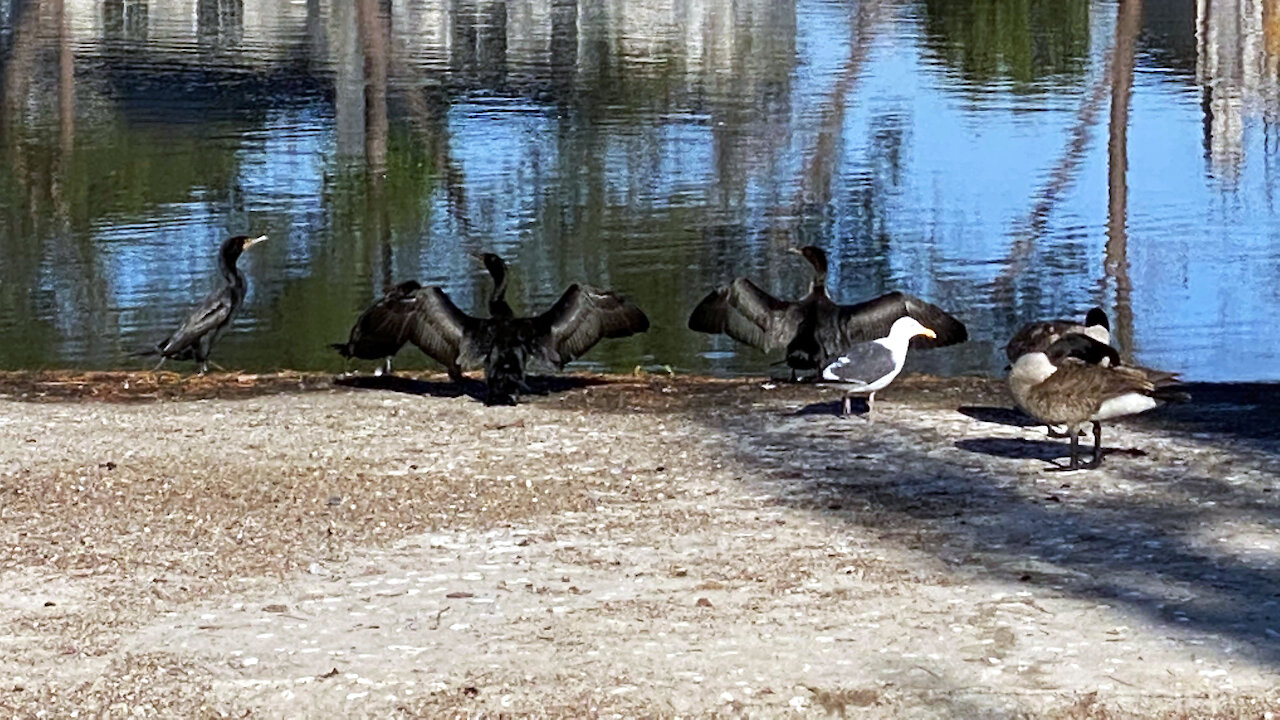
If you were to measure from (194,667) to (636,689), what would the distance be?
1621 mm

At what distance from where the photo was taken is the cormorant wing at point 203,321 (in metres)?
14.4

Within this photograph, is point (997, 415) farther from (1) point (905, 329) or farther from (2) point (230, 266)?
(2) point (230, 266)

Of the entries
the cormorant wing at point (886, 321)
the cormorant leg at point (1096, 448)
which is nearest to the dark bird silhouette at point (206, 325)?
the cormorant wing at point (886, 321)

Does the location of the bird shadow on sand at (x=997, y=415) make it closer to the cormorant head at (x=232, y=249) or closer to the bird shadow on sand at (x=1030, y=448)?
the bird shadow on sand at (x=1030, y=448)

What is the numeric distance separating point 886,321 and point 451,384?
2.83m

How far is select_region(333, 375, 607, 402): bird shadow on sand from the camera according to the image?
1334 cm

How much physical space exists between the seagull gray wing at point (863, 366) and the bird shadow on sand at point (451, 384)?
7.55 ft

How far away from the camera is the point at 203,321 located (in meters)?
14.4

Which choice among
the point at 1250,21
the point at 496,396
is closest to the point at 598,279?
the point at 496,396

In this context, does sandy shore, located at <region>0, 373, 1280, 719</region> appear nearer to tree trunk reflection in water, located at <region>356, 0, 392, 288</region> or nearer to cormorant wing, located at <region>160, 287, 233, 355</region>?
cormorant wing, located at <region>160, 287, 233, 355</region>

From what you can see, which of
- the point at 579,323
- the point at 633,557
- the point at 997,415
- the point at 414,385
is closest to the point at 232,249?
the point at 414,385

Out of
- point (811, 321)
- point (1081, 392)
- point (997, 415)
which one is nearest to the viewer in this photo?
point (1081, 392)

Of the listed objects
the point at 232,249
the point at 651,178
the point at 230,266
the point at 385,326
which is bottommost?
the point at 385,326

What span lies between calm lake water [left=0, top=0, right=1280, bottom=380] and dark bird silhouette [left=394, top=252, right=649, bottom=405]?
278cm
